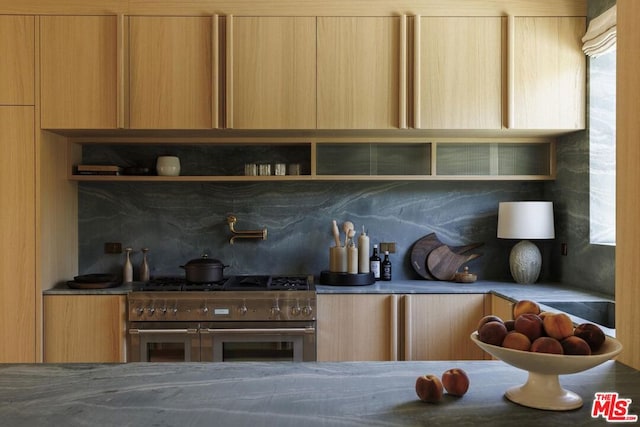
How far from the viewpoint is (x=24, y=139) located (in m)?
3.15

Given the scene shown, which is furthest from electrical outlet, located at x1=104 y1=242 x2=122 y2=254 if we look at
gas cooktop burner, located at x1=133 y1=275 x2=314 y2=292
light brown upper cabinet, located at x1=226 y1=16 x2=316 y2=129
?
light brown upper cabinet, located at x1=226 y1=16 x2=316 y2=129

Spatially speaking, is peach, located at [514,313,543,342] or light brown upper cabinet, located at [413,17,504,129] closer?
peach, located at [514,313,543,342]

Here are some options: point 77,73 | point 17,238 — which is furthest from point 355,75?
point 17,238

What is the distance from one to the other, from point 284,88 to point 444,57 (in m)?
0.97

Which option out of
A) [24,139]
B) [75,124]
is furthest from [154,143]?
[24,139]

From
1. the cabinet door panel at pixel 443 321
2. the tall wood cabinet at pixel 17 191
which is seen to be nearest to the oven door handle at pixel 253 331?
the cabinet door panel at pixel 443 321

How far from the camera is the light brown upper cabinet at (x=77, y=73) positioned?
3.16 m

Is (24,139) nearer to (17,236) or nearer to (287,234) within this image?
(17,236)

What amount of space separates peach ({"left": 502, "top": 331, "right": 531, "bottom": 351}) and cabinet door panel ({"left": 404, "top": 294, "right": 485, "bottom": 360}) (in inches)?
77.5

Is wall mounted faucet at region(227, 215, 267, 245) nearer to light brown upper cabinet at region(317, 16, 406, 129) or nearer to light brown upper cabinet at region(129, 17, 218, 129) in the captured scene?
light brown upper cabinet at region(129, 17, 218, 129)

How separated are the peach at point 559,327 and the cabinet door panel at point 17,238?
2.93 m

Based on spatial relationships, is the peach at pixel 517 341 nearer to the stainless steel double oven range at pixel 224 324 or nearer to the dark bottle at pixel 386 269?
the stainless steel double oven range at pixel 224 324
